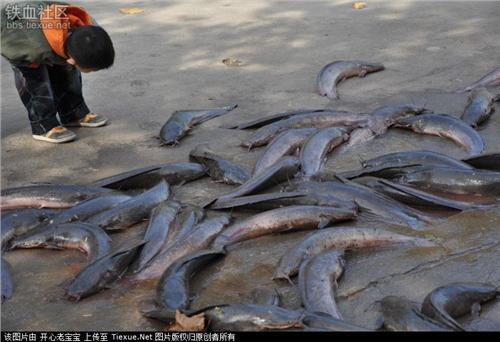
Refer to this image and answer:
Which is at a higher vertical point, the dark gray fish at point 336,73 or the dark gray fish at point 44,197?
the dark gray fish at point 336,73

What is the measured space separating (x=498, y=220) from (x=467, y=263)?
59 cm

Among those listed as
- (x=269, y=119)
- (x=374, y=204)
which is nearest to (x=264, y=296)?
(x=374, y=204)

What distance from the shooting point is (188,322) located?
3822mm

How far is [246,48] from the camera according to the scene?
8.95 meters

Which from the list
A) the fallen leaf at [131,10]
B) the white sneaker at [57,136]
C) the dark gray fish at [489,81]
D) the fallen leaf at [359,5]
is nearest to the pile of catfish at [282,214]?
the white sneaker at [57,136]

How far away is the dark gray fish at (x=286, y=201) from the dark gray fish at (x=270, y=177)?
0.16 metres

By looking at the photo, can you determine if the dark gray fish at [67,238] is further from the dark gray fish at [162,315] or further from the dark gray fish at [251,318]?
the dark gray fish at [251,318]

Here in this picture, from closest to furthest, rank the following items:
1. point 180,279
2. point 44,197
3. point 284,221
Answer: point 180,279, point 284,221, point 44,197

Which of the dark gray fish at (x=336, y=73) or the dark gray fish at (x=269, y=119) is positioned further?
the dark gray fish at (x=336, y=73)

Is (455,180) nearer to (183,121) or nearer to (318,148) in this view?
(318,148)

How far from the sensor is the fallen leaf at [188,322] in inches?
149

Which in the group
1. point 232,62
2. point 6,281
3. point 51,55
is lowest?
point 6,281

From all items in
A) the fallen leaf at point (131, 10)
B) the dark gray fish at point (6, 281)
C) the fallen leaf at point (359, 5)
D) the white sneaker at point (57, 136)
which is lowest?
the dark gray fish at point (6, 281)

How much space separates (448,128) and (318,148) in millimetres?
1166
